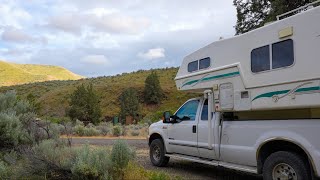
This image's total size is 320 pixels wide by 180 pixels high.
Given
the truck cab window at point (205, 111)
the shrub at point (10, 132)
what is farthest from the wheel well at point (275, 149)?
the shrub at point (10, 132)

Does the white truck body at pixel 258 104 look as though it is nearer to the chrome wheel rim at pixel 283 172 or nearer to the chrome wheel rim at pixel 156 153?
the chrome wheel rim at pixel 283 172

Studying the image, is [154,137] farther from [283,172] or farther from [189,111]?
[283,172]

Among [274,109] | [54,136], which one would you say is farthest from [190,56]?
[54,136]

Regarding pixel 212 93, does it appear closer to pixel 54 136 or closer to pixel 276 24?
pixel 276 24

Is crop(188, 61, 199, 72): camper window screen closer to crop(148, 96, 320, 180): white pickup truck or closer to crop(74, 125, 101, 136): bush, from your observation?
crop(148, 96, 320, 180): white pickup truck

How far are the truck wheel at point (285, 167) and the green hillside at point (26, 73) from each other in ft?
347

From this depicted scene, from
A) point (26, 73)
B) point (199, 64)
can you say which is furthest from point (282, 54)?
point (26, 73)

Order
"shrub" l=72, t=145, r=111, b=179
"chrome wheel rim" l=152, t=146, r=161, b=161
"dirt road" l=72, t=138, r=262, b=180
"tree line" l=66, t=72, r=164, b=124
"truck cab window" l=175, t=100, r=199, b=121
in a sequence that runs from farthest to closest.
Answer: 1. "tree line" l=66, t=72, r=164, b=124
2. "chrome wheel rim" l=152, t=146, r=161, b=161
3. "truck cab window" l=175, t=100, r=199, b=121
4. "dirt road" l=72, t=138, r=262, b=180
5. "shrub" l=72, t=145, r=111, b=179

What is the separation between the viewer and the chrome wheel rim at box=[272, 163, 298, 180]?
7332 millimetres

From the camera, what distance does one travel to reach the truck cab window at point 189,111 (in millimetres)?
10609

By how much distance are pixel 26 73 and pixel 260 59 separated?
125m

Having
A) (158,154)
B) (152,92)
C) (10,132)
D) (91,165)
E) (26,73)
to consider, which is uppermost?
(26,73)

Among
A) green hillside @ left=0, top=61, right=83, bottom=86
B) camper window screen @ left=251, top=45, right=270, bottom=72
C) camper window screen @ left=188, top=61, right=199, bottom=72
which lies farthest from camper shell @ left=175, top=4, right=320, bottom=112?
green hillside @ left=0, top=61, right=83, bottom=86

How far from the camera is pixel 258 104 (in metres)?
8.16
